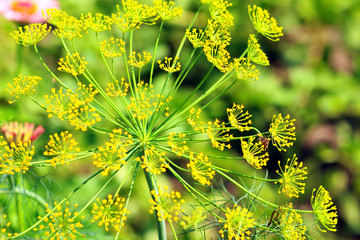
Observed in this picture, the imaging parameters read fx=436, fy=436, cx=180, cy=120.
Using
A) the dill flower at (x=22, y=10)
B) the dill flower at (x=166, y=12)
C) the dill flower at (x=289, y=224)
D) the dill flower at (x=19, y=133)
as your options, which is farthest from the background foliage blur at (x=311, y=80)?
the dill flower at (x=289, y=224)

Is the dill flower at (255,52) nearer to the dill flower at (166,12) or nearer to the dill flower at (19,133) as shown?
the dill flower at (166,12)

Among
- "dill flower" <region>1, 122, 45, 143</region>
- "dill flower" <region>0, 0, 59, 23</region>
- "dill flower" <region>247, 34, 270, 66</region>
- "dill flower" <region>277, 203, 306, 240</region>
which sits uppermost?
"dill flower" <region>0, 0, 59, 23</region>

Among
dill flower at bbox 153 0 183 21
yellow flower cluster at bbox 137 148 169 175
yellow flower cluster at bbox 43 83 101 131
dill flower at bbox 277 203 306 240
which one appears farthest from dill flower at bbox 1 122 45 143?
dill flower at bbox 277 203 306 240

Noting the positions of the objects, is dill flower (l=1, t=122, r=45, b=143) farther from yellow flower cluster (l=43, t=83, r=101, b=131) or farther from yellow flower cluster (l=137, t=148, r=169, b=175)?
yellow flower cluster (l=137, t=148, r=169, b=175)

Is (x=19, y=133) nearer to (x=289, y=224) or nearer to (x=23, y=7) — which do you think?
(x=289, y=224)

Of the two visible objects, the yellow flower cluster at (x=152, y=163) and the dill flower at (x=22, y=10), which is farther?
the dill flower at (x=22, y=10)

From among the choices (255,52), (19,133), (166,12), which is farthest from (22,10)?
(255,52)
